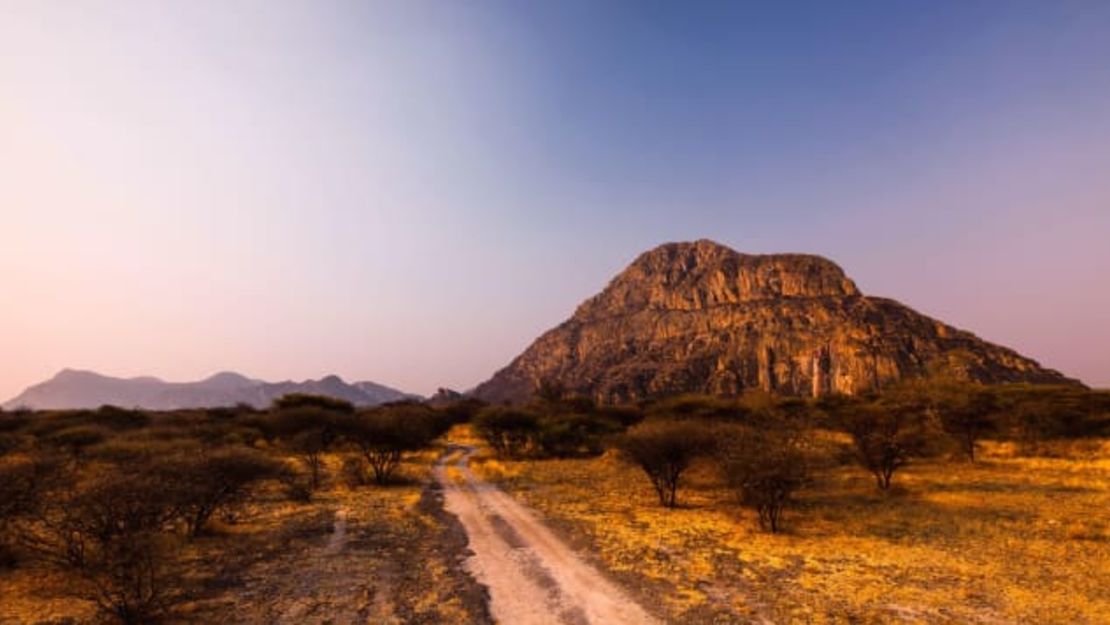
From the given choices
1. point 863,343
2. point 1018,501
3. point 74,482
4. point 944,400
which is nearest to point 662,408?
point 944,400

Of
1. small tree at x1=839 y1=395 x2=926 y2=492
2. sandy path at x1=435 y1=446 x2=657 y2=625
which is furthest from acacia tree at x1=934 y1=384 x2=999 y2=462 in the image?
sandy path at x1=435 y1=446 x2=657 y2=625

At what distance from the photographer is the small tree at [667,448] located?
2184cm

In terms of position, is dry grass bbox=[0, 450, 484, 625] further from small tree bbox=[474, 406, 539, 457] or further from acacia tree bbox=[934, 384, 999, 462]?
acacia tree bbox=[934, 384, 999, 462]

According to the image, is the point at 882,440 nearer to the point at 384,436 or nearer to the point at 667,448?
the point at 667,448

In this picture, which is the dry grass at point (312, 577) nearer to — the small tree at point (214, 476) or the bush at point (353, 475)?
the small tree at point (214, 476)

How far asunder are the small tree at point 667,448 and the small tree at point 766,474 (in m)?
2.42

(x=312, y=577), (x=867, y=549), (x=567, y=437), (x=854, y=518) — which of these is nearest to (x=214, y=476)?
(x=312, y=577)

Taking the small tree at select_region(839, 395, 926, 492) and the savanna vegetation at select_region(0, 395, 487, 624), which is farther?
the small tree at select_region(839, 395, 926, 492)

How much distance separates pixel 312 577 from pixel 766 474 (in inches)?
536

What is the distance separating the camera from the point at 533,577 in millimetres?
13359

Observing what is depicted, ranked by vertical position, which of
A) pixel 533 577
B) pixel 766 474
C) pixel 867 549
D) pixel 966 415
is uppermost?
pixel 966 415

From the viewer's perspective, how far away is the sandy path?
1082cm

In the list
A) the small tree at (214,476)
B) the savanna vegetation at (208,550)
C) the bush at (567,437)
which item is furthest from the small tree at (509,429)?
the small tree at (214,476)

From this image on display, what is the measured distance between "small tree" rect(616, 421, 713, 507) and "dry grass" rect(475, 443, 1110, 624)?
4.78 ft
